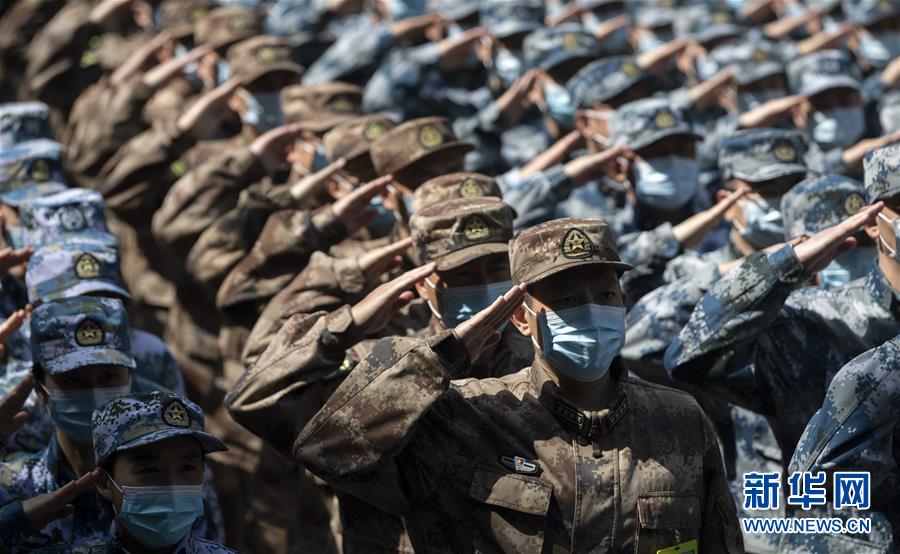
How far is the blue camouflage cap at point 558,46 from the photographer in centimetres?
1068

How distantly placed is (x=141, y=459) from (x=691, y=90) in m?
6.87

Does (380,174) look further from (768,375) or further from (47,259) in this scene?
(768,375)

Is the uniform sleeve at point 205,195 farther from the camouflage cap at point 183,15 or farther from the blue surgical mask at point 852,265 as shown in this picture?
the camouflage cap at point 183,15

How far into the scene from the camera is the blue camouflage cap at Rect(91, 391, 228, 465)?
16.8 ft

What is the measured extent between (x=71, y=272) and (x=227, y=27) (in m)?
4.69

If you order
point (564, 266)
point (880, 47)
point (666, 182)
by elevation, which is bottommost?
point (880, 47)

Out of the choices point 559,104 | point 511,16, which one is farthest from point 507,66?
point 559,104

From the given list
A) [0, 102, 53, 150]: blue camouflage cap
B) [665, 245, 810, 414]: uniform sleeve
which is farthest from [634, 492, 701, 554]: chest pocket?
[0, 102, 53, 150]: blue camouflage cap

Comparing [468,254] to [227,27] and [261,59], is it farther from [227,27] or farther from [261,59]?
[227,27]

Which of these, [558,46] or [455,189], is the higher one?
[455,189]

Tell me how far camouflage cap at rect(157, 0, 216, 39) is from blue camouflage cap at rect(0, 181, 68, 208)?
363 cm

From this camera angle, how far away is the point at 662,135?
8305 mm

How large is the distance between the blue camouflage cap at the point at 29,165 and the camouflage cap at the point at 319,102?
1.53 m

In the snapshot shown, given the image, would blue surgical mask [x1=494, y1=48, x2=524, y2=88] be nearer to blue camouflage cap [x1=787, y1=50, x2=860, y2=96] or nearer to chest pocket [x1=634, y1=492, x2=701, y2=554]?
blue camouflage cap [x1=787, y1=50, x2=860, y2=96]
